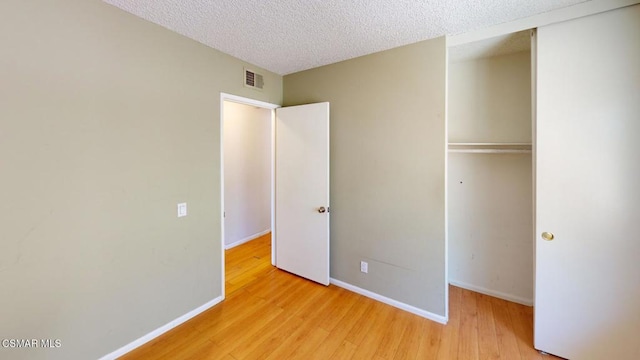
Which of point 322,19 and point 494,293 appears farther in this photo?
point 494,293

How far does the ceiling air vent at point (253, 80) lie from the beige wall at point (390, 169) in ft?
1.87

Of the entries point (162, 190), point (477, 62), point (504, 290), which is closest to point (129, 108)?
point (162, 190)

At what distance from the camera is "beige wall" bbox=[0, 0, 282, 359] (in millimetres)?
1371

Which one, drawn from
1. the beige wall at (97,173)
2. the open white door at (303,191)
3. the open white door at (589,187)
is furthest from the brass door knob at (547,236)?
the beige wall at (97,173)

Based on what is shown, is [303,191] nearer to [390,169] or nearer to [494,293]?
[390,169]

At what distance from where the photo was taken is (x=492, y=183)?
2502 mm

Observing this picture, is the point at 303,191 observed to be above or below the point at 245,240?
above

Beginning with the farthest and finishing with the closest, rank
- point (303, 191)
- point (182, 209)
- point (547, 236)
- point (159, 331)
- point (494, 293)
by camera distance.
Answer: point (303, 191)
point (494, 293)
point (182, 209)
point (159, 331)
point (547, 236)

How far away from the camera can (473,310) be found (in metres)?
2.34

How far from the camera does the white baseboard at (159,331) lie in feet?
5.78

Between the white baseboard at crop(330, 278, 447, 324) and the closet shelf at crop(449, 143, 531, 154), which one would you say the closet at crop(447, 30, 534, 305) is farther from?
the white baseboard at crop(330, 278, 447, 324)

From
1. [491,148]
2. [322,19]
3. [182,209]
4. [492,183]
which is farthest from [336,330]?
[322,19]

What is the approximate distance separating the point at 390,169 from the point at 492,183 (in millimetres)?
1080

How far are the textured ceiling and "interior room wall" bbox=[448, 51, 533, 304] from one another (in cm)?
71
